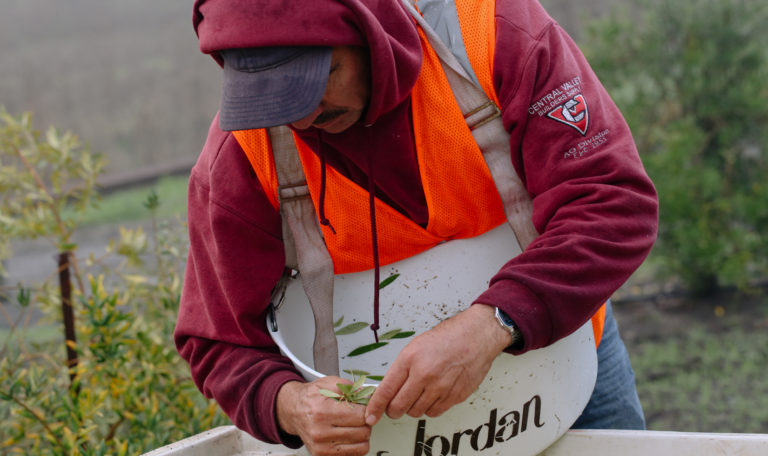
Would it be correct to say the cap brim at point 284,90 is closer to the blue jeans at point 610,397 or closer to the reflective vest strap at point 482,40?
the reflective vest strap at point 482,40

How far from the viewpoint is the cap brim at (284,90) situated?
1.46m

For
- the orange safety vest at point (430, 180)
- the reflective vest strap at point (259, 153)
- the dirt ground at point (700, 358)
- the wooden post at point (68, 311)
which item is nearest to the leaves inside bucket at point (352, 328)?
the orange safety vest at point (430, 180)

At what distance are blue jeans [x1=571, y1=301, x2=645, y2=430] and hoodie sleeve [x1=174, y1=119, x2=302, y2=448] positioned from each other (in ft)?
2.41

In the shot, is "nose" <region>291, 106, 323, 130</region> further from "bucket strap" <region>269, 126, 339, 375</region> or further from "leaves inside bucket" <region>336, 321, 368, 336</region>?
"leaves inside bucket" <region>336, 321, 368, 336</region>

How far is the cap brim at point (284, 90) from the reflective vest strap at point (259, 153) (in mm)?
224

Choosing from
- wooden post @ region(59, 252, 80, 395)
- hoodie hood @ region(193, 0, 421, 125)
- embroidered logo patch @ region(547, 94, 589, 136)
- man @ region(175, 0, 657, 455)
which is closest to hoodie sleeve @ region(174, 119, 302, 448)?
man @ region(175, 0, 657, 455)

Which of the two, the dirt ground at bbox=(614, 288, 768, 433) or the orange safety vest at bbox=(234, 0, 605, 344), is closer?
the orange safety vest at bbox=(234, 0, 605, 344)

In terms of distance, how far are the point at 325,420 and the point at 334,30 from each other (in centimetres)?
69

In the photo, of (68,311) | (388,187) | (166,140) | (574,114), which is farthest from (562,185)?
(166,140)

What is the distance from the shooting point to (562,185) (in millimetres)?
1552

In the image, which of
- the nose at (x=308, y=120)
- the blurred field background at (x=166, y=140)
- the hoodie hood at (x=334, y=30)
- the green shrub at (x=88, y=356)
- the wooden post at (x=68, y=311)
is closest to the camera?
the hoodie hood at (x=334, y=30)

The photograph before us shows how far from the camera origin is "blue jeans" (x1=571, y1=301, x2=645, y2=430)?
6.55 ft

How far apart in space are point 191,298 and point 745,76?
3.55m

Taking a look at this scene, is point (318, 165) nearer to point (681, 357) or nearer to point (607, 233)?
point (607, 233)
